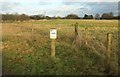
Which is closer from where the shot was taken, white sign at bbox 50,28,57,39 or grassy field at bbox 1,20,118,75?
grassy field at bbox 1,20,118,75

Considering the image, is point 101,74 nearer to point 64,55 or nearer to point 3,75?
point 64,55

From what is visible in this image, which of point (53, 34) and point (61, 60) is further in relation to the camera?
point (53, 34)

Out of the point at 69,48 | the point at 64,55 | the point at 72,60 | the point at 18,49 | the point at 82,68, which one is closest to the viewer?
the point at 82,68

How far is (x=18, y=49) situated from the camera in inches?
539

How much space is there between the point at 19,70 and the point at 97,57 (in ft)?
10.6

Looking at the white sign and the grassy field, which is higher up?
the white sign

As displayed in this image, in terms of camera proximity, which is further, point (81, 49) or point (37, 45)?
point (37, 45)

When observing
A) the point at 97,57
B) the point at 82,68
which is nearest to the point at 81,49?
the point at 97,57

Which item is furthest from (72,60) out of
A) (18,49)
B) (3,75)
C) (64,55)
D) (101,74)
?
(18,49)

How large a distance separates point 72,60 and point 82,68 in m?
1.03

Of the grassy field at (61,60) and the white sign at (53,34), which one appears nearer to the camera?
the grassy field at (61,60)

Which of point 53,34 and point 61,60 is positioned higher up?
point 53,34

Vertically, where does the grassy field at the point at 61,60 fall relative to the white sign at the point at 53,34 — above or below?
below

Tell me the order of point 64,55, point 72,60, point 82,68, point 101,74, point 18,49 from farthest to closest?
point 18,49 < point 64,55 < point 72,60 < point 82,68 < point 101,74
